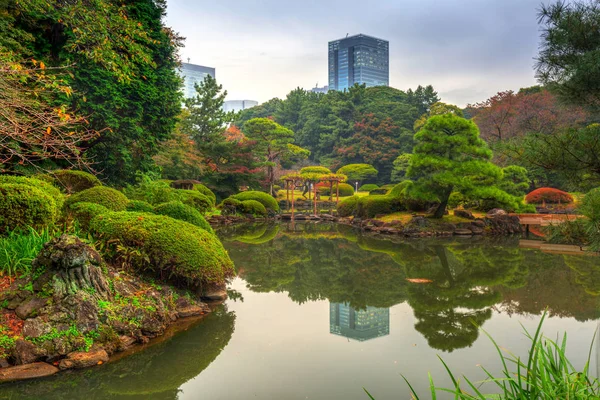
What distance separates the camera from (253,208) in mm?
19047

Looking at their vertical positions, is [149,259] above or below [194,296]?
above

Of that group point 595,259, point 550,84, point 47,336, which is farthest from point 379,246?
point 47,336

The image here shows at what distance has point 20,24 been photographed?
8.32 metres

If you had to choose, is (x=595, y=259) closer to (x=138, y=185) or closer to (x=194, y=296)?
(x=194, y=296)

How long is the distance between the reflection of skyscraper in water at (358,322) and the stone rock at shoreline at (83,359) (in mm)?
2367

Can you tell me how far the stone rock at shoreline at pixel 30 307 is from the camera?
3916 mm

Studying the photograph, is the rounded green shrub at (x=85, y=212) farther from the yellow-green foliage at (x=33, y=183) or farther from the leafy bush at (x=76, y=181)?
the leafy bush at (x=76, y=181)

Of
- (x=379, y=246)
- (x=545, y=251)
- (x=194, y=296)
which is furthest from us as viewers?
(x=379, y=246)

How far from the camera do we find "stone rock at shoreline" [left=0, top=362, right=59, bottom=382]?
3.39 m

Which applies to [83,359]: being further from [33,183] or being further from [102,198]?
[102,198]

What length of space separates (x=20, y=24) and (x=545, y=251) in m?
12.5

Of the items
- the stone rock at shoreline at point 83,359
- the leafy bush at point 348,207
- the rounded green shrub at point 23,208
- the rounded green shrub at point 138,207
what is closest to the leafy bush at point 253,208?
the leafy bush at point 348,207

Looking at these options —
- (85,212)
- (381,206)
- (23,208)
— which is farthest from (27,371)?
(381,206)

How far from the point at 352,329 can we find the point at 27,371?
10.4 feet
